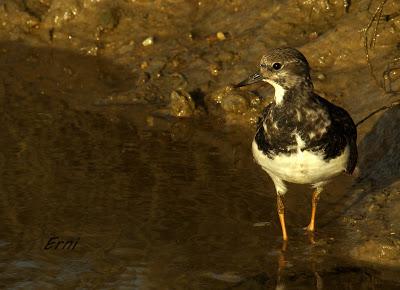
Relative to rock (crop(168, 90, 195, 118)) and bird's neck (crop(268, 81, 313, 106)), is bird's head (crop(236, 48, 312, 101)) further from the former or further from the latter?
rock (crop(168, 90, 195, 118))

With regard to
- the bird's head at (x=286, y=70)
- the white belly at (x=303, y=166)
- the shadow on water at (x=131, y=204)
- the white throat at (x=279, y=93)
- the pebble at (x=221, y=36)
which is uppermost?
the pebble at (x=221, y=36)

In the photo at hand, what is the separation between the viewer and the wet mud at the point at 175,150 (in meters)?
8.42

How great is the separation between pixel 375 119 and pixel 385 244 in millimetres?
2571

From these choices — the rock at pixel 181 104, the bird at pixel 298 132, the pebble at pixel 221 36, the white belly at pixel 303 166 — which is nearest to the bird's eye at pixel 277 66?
the bird at pixel 298 132

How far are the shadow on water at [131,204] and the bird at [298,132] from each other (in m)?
0.78

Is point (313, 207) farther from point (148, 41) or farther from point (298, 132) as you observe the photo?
point (148, 41)

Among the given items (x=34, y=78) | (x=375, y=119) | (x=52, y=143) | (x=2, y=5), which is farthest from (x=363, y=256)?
(x=2, y=5)

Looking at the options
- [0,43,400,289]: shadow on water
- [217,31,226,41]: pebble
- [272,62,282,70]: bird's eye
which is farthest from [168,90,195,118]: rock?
[272,62,282,70]: bird's eye

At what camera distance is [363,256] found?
28.0 feet

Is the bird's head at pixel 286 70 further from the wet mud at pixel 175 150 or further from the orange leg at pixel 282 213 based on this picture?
the wet mud at pixel 175 150

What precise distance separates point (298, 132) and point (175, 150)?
3207 mm

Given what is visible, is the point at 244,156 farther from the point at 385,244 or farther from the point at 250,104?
the point at 385,244

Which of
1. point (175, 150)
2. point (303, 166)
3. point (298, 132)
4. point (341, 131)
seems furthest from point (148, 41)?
point (303, 166)

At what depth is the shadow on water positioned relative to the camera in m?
8.23
